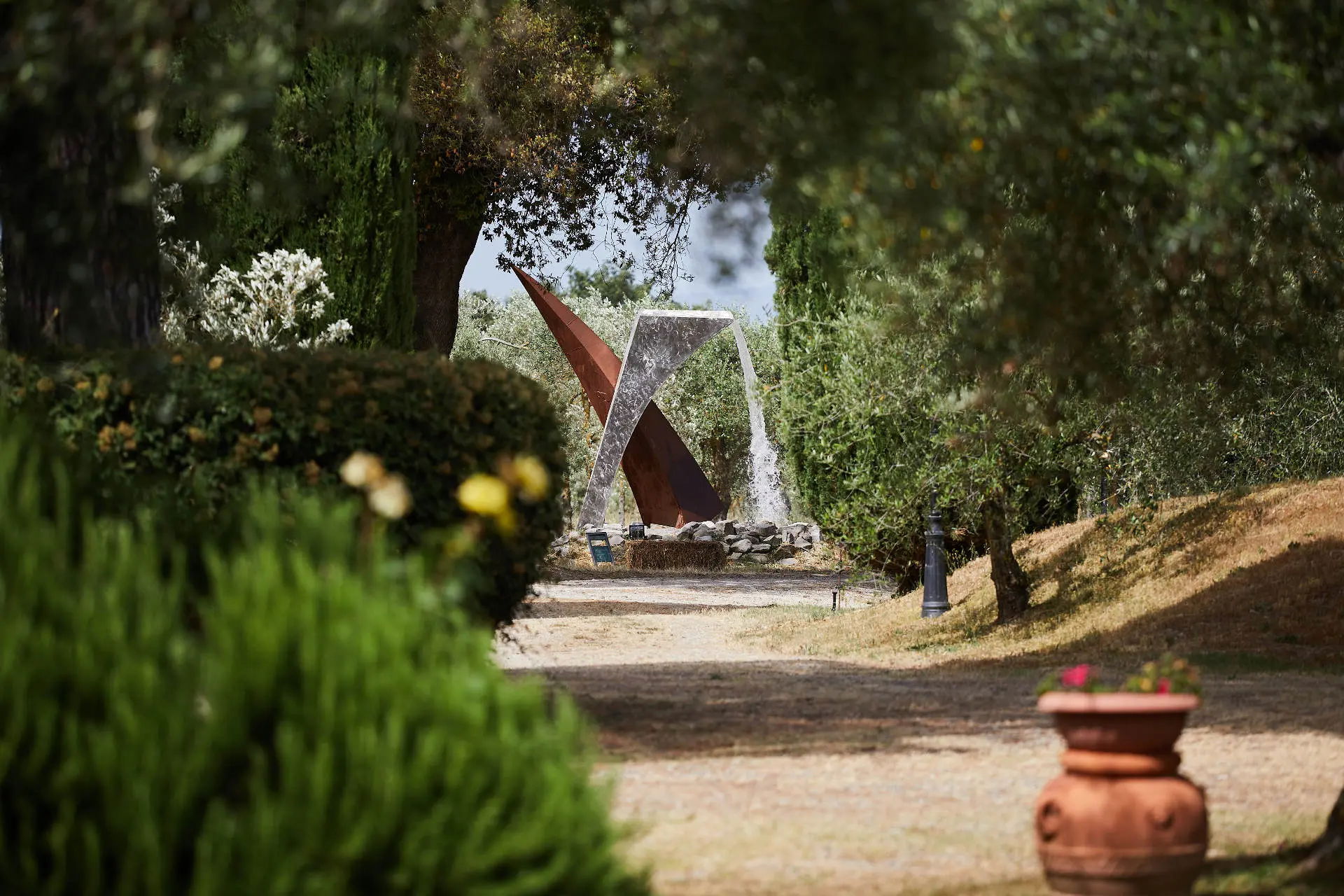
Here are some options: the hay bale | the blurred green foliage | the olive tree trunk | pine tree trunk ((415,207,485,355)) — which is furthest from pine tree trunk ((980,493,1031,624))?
the hay bale

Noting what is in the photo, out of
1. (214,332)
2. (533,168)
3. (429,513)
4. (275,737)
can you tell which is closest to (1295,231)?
(429,513)

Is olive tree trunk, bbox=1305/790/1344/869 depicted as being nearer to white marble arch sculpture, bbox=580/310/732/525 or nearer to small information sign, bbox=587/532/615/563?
white marble arch sculpture, bbox=580/310/732/525

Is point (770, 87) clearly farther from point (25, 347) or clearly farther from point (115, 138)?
point (25, 347)

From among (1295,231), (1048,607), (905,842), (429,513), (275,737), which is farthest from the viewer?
(1048,607)

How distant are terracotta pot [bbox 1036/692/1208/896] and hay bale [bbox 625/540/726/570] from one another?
26621 millimetres

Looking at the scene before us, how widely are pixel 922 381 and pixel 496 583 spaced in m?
7.35

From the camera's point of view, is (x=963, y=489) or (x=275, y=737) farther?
(x=963, y=489)

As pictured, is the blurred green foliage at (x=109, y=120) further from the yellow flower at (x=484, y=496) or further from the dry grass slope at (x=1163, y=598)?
the dry grass slope at (x=1163, y=598)

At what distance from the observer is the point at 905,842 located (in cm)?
599

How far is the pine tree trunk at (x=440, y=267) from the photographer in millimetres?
23156

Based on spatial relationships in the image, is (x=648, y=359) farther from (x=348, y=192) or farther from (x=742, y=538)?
(x=348, y=192)

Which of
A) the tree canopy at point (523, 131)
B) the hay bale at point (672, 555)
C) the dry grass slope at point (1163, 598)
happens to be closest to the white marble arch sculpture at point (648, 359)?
the hay bale at point (672, 555)

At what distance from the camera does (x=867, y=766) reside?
772 centimetres

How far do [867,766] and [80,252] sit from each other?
4927 mm
